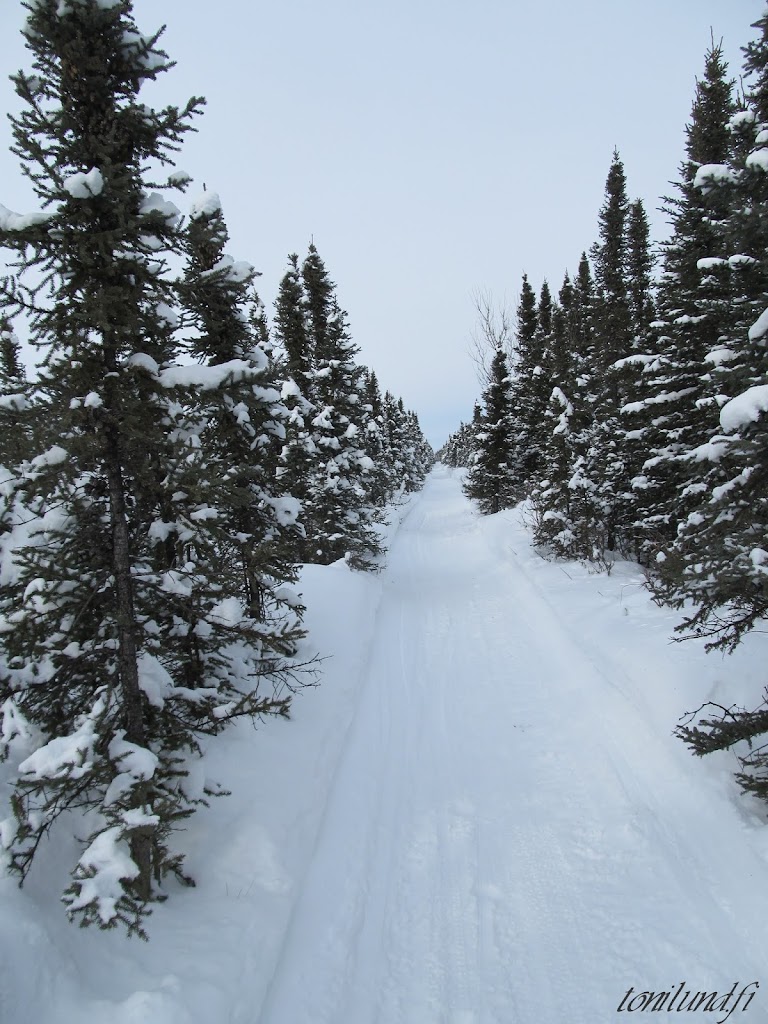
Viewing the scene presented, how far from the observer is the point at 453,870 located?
4895 millimetres

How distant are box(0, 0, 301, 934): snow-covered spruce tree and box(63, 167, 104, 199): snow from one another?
13mm

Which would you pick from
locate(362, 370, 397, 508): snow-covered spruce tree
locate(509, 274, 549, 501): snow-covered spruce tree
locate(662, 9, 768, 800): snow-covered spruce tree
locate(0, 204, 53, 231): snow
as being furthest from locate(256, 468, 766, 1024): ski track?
locate(362, 370, 397, 508): snow-covered spruce tree

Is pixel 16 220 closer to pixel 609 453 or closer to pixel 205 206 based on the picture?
pixel 205 206

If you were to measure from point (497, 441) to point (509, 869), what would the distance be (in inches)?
949

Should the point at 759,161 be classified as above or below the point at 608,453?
above

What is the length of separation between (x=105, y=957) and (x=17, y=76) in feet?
21.9

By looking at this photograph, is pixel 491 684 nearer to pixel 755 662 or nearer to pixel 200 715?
pixel 755 662

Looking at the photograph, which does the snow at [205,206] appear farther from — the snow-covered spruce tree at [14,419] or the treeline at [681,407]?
the treeline at [681,407]

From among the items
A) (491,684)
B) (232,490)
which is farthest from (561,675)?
(232,490)

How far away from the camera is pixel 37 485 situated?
371cm

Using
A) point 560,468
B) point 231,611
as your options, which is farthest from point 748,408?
point 560,468

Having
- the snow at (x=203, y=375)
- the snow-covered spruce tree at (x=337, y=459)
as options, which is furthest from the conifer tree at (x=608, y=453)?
the snow at (x=203, y=375)

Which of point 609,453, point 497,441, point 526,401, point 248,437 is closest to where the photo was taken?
point 248,437

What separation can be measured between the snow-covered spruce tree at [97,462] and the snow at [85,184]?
1 centimetres
